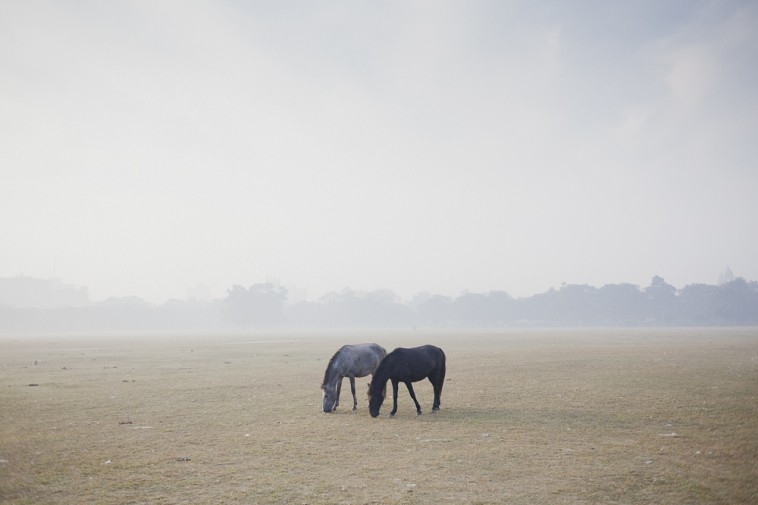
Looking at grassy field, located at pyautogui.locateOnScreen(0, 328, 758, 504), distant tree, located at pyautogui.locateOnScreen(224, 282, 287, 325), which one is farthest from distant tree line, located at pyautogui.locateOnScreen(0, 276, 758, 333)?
grassy field, located at pyautogui.locateOnScreen(0, 328, 758, 504)

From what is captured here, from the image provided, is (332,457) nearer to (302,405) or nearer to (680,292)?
(302,405)

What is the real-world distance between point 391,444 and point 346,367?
5.89 m

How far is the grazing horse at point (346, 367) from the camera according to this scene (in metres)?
16.8

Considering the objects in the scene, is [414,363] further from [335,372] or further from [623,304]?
[623,304]

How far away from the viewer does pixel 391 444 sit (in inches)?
477

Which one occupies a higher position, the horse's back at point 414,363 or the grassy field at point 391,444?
the horse's back at point 414,363

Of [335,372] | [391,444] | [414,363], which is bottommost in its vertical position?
[391,444]

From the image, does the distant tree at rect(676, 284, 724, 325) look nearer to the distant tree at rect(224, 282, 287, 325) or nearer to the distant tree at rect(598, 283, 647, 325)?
the distant tree at rect(598, 283, 647, 325)

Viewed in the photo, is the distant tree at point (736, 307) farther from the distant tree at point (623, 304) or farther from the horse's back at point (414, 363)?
the horse's back at point (414, 363)

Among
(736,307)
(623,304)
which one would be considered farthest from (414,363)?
(736,307)

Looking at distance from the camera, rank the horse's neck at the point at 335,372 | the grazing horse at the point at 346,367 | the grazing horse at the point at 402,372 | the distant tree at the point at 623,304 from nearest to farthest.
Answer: the grazing horse at the point at 402,372 → the grazing horse at the point at 346,367 → the horse's neck at the point at 335,372 → the distant tree at the point at 623,304

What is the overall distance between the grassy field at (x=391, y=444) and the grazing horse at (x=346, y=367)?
2.28 feet

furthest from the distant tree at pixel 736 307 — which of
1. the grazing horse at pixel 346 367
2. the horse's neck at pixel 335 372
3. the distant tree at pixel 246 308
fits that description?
the horse's neck at pixel 335 372

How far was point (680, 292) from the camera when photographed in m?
186
